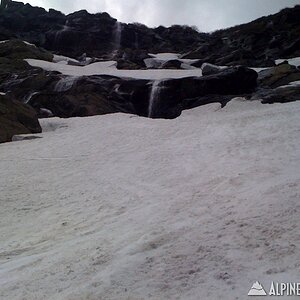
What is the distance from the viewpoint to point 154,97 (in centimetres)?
2817

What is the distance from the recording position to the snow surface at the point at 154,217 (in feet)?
14.8

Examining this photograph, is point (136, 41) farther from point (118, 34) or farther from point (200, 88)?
point (200, 88)

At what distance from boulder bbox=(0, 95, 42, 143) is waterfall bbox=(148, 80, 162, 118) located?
9.48 meters

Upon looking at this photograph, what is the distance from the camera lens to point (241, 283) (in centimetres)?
418

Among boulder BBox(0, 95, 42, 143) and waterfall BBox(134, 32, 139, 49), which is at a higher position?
waterfall BBox(134, 32, 139, 49)

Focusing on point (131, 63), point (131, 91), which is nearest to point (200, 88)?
point (131, 91)

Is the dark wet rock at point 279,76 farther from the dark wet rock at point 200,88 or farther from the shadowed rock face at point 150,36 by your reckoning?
the shadowed rock face at point 150,36

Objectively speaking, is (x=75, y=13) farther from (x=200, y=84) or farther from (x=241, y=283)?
(x=241, y=283)

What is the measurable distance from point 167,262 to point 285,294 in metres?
1.48

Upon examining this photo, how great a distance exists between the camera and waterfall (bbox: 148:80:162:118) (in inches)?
1085

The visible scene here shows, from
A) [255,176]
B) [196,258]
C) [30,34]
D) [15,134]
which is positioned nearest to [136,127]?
[15,134]

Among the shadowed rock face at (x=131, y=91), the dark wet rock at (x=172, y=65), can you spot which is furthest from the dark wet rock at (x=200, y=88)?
the dark wet rock at (x=172, y=65)

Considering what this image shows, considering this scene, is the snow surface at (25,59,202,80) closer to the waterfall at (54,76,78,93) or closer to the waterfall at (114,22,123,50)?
the waterfall at (54,76,78,93)

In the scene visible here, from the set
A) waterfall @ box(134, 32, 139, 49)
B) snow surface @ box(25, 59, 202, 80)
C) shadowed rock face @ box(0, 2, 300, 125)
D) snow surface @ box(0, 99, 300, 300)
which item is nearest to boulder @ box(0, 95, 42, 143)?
shadowed rock face @ box(0, 2, 300, 125)
